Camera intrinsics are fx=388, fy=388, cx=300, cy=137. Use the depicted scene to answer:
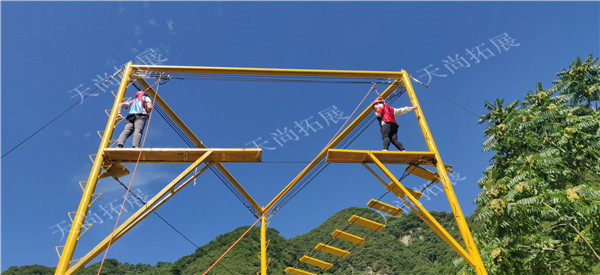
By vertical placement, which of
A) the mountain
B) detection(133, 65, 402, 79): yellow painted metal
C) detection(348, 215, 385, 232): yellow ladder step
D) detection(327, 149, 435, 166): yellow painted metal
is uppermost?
the mountain

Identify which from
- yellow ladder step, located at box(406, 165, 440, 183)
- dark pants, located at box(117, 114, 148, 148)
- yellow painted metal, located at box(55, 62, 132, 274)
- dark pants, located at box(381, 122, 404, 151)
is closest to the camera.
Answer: yellow painted metal, located at box(55, 62, 132, 274)

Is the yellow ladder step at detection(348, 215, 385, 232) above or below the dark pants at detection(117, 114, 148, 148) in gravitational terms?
below

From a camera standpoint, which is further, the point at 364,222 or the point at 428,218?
the point at 364,222

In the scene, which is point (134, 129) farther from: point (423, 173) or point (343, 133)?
point (423, 173)

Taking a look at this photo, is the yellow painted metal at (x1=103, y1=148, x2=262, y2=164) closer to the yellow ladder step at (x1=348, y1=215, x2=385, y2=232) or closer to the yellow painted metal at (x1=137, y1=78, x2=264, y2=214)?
the yellow painted metal at (x1=137, y1=78, x2=264, y2=214)

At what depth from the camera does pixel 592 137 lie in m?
16.5

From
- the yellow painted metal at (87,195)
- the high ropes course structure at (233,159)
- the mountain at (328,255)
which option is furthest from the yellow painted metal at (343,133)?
the mountain at (328,255)

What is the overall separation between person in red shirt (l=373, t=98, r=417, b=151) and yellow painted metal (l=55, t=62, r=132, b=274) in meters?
7.15

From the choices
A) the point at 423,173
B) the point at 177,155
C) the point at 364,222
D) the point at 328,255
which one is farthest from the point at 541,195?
the point at 328,255

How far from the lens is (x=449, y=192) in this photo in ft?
31.5

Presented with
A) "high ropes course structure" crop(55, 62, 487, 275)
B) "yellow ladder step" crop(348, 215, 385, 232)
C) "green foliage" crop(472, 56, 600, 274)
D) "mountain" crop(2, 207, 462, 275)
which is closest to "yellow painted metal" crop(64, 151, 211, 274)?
"high ropes course structure" crop(55, 62, 487, 275)

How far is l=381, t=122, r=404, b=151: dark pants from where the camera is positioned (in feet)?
35.1

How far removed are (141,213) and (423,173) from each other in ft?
23.8

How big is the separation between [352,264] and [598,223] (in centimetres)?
9484
